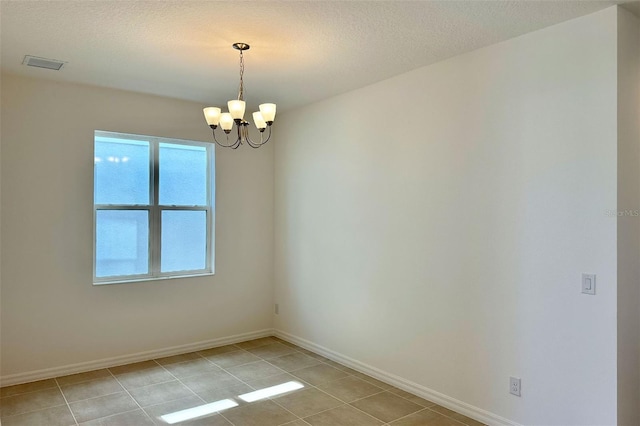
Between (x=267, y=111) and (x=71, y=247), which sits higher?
(x=267, y=111)

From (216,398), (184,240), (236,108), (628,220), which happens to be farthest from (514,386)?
(184,240)

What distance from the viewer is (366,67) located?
11.8ft

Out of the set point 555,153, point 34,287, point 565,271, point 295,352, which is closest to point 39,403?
point 34,287

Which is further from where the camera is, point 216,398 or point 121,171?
point 121,171

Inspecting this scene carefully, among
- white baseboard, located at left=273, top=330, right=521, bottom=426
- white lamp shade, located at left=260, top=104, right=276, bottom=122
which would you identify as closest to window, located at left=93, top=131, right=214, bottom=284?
white baseboard, located at left=273, top=330, right=521, bottom=426

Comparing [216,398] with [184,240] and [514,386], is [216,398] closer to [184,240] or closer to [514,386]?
[184,240]

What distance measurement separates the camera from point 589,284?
2.62 m

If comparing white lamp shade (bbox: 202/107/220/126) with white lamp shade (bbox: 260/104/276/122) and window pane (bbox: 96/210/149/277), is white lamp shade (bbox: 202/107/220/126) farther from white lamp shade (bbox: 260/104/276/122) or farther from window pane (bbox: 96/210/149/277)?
window pane (bbox: 96/210/149/277)

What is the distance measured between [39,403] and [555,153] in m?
4.08

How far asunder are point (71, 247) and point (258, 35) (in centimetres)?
264

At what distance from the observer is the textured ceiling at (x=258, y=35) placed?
8.37ft

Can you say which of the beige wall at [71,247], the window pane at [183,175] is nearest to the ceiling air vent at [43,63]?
the beige wall at [71,247]

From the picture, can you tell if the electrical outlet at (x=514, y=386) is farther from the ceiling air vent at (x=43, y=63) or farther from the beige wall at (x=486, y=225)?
the ceiling air vent at (x=43, y=63)

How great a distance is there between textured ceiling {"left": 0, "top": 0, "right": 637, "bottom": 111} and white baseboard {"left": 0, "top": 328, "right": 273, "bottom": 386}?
2571mm
